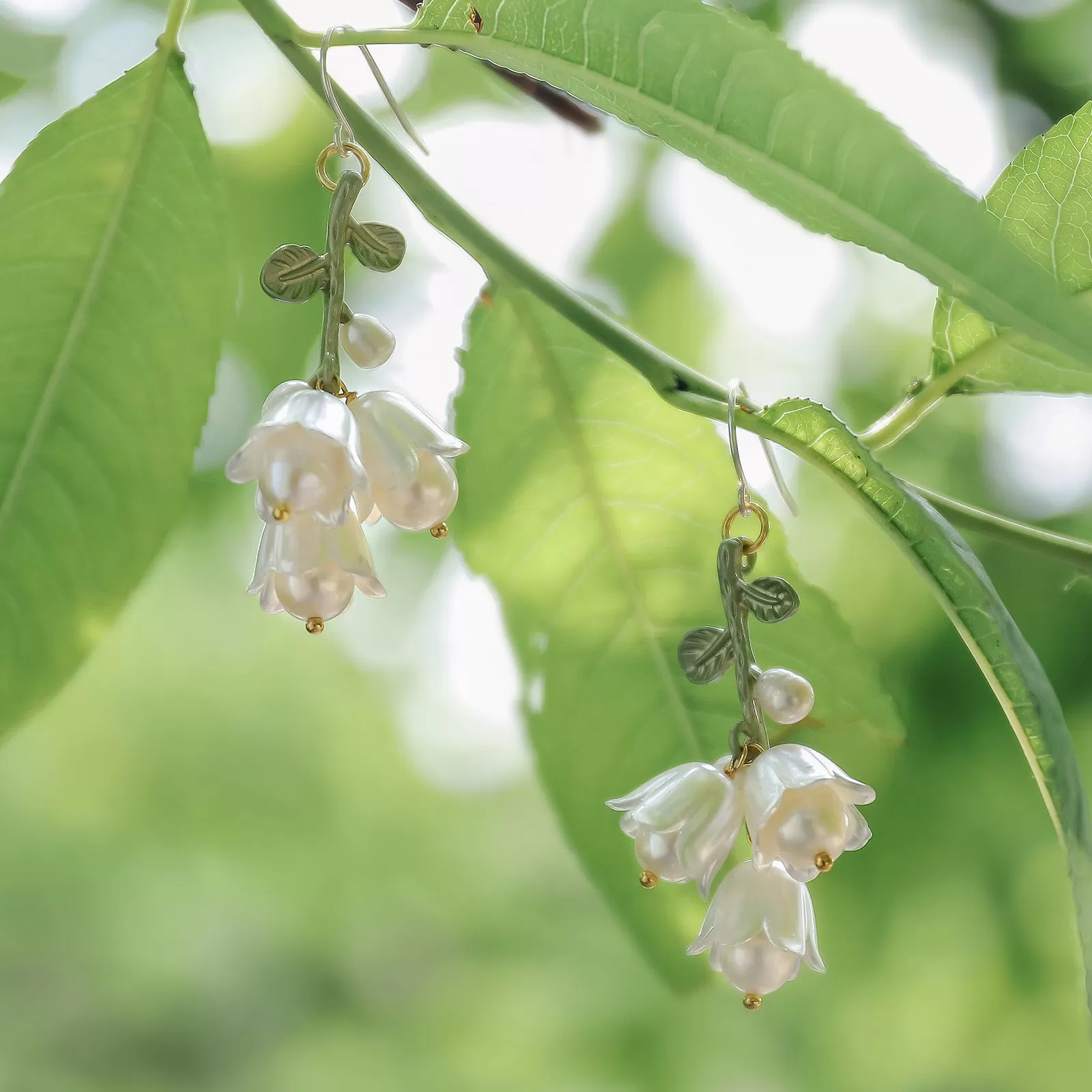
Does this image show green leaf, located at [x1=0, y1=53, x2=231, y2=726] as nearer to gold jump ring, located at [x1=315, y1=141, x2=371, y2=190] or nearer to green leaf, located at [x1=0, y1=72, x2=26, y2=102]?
gold jump ring, located at [x1=315, y1=141, x2=371, y2=190]

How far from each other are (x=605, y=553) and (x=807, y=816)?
8.6 inches

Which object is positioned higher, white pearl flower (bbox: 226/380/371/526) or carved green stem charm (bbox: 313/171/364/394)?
carved green stem charm (bbox: 313/171/364/394)

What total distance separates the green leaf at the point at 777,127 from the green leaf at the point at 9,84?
1.77ft

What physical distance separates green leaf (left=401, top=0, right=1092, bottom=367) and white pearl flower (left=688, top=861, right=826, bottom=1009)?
0.21 meters

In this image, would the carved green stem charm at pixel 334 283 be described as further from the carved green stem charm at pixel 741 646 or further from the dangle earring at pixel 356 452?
the carved green stem charm at pixel 741 646

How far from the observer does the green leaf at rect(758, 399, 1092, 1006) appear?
34 centimetres

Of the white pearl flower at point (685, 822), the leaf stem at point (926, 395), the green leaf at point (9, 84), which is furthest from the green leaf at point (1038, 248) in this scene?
the green leaf at point (9, 84)

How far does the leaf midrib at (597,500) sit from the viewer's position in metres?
0.55

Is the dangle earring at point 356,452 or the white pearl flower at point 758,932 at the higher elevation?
the dangle earring at point 356,452

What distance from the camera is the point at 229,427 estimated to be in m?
1.42

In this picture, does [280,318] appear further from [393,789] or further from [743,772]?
[393,789]

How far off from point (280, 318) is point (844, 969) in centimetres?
139

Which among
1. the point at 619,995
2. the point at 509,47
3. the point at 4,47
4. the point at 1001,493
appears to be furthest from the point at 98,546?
the point at 619,995

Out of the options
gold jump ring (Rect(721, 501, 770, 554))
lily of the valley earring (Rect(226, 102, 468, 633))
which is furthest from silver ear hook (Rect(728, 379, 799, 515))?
lily of the valley earring (Rect(226, 102, 468, 633))
